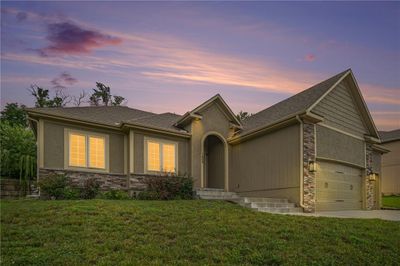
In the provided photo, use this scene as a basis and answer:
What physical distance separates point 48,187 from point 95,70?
6.32 m

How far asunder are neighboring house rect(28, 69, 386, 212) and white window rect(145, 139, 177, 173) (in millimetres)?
46

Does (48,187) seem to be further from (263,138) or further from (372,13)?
(372,13)

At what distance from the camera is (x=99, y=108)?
1752 centimetres

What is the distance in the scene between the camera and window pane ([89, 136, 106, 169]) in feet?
46.1

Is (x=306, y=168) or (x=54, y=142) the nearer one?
(x=306, y=168)

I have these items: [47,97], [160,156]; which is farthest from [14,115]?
[160,156]

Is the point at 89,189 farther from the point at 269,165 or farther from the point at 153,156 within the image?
the point at 269,165

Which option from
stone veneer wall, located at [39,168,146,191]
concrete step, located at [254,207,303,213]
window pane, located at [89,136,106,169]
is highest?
window pane, located at [89,136,106,169]

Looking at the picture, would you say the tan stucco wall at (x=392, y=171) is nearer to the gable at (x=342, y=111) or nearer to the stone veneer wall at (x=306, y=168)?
the gable at (x=342, y=111)

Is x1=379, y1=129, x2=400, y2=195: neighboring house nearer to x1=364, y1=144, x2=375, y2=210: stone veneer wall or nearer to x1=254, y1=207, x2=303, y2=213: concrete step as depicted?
x1=364, y1=144, x2=375, y2=210: stone veneer wall

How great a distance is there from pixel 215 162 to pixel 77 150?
23.7 feet

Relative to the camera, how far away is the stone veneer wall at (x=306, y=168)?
1260 centimetres

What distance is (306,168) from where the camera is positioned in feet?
41.8

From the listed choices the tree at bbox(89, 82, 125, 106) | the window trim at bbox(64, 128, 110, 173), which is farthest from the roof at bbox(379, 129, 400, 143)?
the tree at bbox(89, 82, 125, 106)
